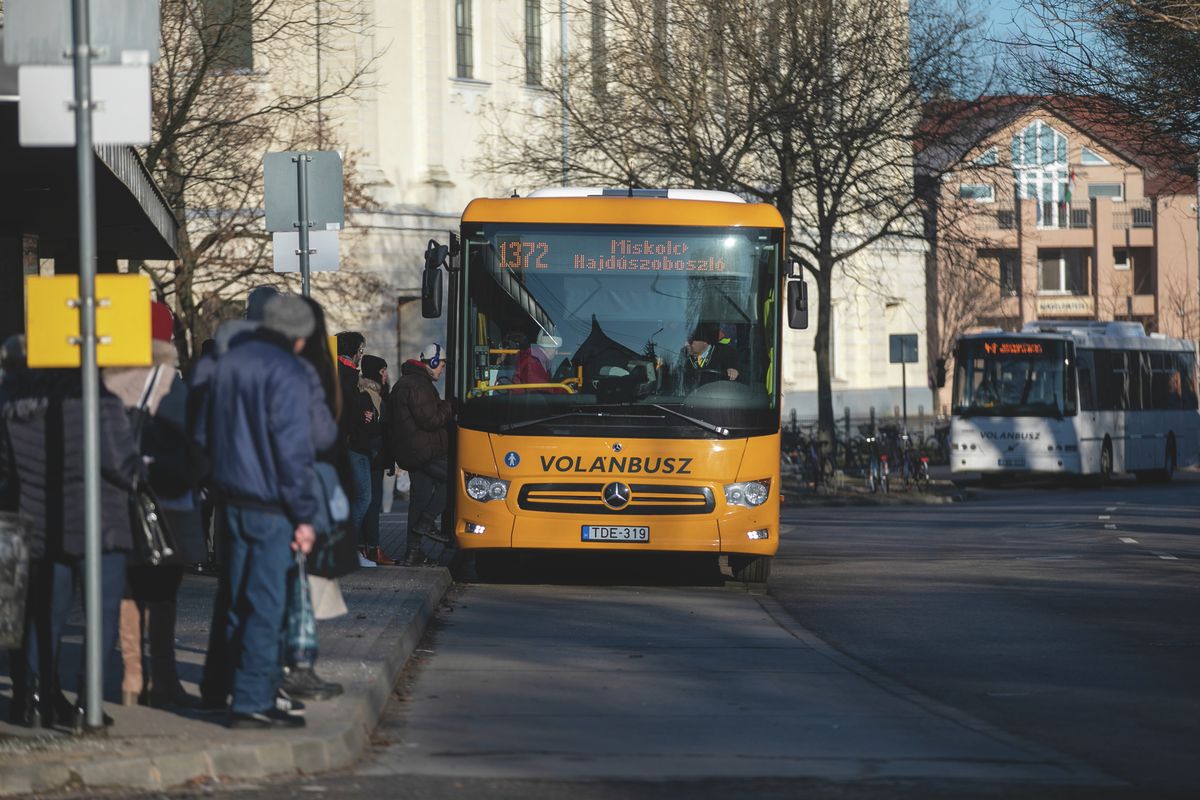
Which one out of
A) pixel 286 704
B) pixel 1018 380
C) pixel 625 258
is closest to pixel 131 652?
pixel 286 704

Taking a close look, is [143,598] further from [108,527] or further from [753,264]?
[753,264]

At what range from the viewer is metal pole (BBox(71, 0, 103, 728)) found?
24.9 feet

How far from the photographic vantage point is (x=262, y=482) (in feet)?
26.0

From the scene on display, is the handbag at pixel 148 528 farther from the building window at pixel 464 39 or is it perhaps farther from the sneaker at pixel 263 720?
the building window at pixel 464 39

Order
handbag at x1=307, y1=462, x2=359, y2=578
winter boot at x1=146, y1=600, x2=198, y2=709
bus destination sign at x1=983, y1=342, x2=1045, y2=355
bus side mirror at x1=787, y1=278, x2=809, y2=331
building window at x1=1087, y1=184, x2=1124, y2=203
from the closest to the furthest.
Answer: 1. handbag at x1=307, y1=462, x2=359, y2=578
2. winter boot at x1=146, y1=600, x2=198, y2=709
3. bus side mirror at x1=787, y1=278, x2=809, y2=331
4. bus destination sign at x1=983, y1=342, x2=1045, y2=355
5. building window at x1=1087, y1=184, x2=1124, y2=203

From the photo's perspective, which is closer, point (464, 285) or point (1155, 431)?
point (464, 285)

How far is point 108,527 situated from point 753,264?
8.29 m

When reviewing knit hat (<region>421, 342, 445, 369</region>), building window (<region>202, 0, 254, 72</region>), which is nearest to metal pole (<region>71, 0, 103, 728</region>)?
knit hat (<region>421, 342, 445, 369</region>)

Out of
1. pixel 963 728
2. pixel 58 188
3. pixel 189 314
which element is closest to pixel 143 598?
pixel 963 728

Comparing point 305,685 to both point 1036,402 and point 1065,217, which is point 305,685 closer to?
point 1036,402

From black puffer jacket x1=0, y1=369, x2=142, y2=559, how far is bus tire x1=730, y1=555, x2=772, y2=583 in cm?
857

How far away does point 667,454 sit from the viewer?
14.9m

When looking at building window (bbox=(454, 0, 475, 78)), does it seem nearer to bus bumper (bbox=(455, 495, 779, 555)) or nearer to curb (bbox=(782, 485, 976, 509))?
curb (bbox=(782, 485, 976, 509))

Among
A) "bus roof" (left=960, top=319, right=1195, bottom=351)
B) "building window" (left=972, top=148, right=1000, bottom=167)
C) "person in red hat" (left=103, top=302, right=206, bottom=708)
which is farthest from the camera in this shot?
"bus roof" (left=960, top=319, right=1195, bottom=351)
